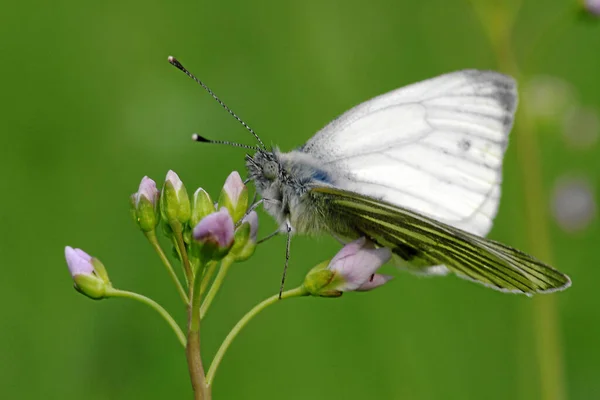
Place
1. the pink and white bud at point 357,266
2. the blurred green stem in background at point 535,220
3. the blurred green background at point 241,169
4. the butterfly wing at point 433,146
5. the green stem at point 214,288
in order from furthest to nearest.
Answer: the blurred green background at point 241,169
the blurred green stem in background at point 535,220
the butterfly wing at point 433,146
the pink and white bud at point 357,266
the green stem at point 214,288

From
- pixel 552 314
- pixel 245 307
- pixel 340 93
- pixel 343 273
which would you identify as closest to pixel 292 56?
pixel 340 93

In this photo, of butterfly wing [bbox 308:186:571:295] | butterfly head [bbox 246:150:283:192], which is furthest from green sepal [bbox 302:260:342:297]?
butterfly head [bbox 246:150:283:192]

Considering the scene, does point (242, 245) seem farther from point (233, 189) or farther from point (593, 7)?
point (593, 7)

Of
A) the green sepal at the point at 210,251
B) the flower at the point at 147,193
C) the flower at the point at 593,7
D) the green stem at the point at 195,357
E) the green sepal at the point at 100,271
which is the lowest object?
the green stem at the point at 195,357

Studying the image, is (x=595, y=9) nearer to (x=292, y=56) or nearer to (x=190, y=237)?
(x=292, y=56)

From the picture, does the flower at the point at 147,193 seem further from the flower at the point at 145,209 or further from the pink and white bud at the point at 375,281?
the pink and white bud at the point at 375,281

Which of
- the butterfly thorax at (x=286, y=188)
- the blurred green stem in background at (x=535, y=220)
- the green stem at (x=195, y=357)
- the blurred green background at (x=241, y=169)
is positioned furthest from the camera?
the blurred green background at (x=241, y=169)

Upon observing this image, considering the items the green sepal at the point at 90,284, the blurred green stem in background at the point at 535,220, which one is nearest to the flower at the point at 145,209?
the green sepal at the point at 90,284
